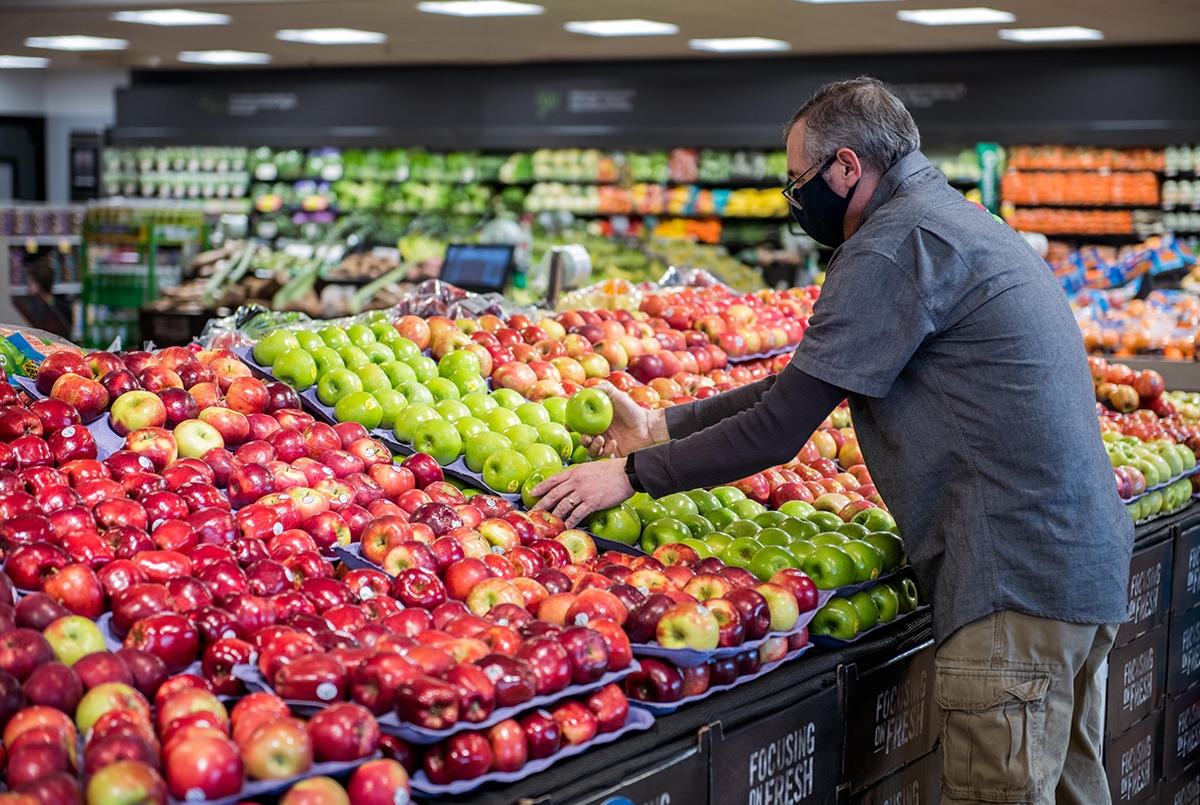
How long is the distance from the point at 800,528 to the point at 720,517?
0.67ft

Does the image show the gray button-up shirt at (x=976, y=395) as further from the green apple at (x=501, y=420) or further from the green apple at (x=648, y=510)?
the green apple at (x=501, y=420)

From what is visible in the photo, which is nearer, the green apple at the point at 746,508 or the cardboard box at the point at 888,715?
the cardboard box at the point at 888,715

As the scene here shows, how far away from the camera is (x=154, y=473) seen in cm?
254

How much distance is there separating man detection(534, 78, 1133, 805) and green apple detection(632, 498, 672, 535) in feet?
1.42

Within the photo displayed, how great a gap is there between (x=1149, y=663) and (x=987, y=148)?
633cm

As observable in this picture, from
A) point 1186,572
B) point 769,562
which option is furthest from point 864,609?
point 1186,572

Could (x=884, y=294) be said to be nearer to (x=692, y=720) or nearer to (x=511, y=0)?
(x=692, y=720)

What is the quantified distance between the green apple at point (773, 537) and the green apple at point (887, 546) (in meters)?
0.18

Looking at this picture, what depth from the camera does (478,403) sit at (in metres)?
3.31

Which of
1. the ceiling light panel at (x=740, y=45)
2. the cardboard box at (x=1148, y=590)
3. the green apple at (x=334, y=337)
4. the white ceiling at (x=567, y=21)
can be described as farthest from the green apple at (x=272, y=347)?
the ceiling light panel at (x=740, y=45)

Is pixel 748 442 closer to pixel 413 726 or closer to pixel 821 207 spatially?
pixel 821 207

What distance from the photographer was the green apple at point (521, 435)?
310 centimetres

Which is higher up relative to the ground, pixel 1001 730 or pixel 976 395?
pixel 976 395

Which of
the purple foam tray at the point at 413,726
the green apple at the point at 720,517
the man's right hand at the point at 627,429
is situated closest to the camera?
the purple foam tray at the point at 413,726
